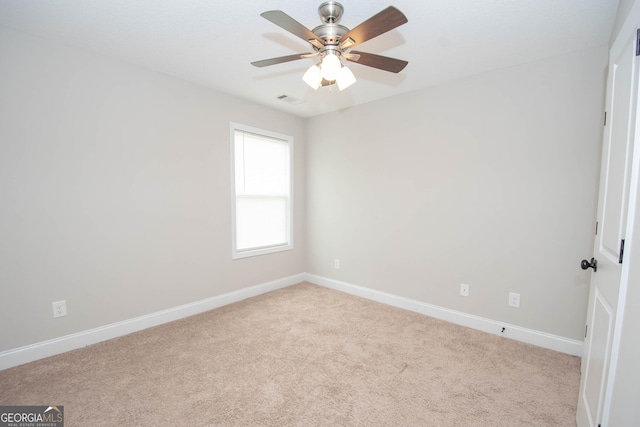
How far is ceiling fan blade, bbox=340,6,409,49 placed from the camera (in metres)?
1.27

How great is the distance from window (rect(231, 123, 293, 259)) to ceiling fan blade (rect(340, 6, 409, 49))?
219cm

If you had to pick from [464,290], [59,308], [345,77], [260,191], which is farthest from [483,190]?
[59,308]

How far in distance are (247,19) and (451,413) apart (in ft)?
9.47

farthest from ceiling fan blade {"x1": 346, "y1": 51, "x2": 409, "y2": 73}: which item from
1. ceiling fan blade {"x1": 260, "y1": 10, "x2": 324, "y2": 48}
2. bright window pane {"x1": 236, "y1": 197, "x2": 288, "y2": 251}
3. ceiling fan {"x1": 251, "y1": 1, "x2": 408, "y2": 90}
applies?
bright window pane {"x1": 236, "y1": 197, "x2": 288, "y2": 251}

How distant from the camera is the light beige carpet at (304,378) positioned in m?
1.67

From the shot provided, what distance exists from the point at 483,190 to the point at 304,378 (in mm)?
2354

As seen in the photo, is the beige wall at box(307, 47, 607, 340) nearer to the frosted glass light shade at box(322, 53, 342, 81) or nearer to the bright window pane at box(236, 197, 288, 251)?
the bright window pane at box(236, 197, 288, 251)

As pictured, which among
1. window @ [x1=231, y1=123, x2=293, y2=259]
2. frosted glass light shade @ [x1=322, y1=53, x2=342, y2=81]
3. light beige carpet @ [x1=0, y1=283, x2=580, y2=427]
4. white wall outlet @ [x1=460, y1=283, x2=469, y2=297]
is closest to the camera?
frosted glass light shade @ [x1=322, y1=53, x2=342, y2=81]

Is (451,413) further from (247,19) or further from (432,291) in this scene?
(247,19)

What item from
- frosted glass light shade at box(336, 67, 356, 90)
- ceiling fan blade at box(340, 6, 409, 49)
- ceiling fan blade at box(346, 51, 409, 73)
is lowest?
frosted glass light shade at box(336, 67, 356, 90)

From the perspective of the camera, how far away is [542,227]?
243 centimetres

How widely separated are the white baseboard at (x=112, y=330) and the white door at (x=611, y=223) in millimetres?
3185

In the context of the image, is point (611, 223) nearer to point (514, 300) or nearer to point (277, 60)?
point (514, 300)

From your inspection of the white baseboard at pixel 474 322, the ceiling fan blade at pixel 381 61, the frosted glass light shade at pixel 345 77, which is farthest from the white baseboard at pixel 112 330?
the ceiling fan blade at pixel 381 61
